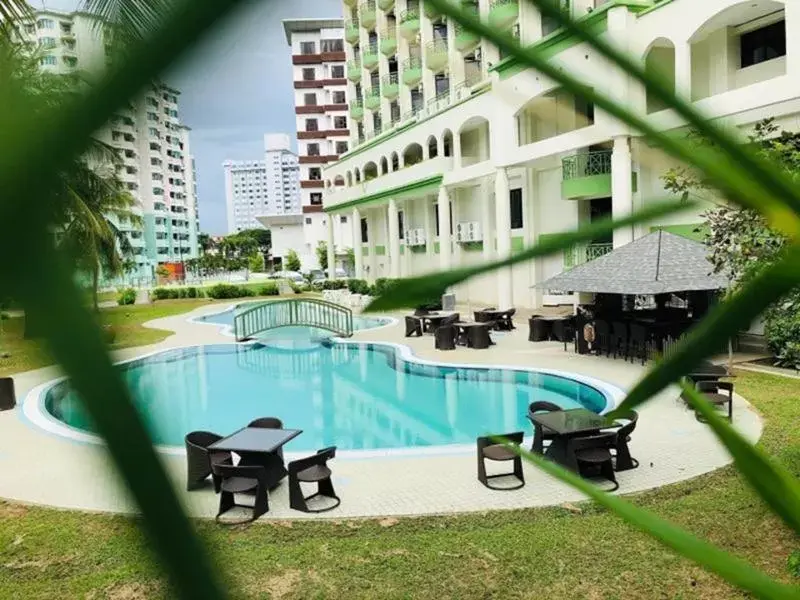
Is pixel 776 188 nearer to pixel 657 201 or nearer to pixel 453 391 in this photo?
pixel 657 201

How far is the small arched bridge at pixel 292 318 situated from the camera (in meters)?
20.8

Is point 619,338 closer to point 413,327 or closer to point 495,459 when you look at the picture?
point 413,327

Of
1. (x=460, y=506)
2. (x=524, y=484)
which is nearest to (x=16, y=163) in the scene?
(x=460, y=506)

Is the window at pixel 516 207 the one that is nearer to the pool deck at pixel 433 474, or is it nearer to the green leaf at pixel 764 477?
the pool deck at pixel 433 474

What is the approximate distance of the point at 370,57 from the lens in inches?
1521

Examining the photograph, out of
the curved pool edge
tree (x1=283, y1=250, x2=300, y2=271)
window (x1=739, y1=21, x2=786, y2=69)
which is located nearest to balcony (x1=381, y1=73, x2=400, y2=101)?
the curved pool edge

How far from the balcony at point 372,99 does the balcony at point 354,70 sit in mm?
2178

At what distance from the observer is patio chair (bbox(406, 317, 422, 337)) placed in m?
19.3

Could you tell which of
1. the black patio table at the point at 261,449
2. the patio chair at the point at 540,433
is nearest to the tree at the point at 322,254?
the patio chair at the point at 540,433

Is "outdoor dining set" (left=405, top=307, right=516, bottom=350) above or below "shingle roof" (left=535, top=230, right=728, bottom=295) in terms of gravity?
below

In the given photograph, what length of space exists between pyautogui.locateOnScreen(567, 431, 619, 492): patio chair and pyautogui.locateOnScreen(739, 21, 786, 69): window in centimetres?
1174

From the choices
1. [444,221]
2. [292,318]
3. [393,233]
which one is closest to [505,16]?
[292,318]

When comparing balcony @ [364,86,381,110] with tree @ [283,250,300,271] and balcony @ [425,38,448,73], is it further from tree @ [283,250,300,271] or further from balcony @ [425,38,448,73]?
tree @ [283,250,300,271]

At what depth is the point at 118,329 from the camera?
1.28ft
